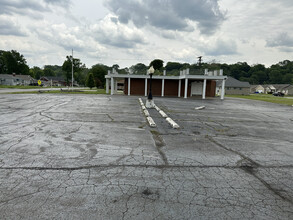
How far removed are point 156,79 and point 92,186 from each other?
32.1m

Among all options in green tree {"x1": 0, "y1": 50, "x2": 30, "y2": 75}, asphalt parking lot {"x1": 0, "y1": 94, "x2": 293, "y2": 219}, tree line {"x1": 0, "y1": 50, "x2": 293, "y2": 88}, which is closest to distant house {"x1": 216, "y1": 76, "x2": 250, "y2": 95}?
tree line {"x1": 0, "y1": 50, "x2": 293, "y2": 88}

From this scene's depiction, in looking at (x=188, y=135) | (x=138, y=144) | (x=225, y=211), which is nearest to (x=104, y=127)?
(x=138, y=144)

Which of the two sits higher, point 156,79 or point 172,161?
point 156,79

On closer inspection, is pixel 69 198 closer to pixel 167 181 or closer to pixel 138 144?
pixel 167 181

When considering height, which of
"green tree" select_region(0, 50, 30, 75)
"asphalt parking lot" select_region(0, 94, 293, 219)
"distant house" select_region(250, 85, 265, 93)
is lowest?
"asphalt parking lot" select_region(0, 94, 293, 219)

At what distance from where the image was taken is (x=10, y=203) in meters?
2.73

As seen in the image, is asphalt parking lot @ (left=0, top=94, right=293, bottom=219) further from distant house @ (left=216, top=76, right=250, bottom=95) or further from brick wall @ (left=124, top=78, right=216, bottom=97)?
distant house @ (left=216, top=76, right=250, bottom=95)

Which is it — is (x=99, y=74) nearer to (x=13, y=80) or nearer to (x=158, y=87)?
(x=158, y=87)

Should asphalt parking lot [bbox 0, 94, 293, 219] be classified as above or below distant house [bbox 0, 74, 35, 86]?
below

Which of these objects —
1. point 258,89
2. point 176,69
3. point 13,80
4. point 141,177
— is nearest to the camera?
point 141,177

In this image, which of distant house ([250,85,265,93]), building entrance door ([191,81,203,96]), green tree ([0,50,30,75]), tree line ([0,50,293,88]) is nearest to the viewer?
building entrance door ([191,81,203,96])

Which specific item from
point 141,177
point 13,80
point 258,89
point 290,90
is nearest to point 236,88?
point 290,90

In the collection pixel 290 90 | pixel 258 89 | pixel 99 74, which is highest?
pixel 99 74

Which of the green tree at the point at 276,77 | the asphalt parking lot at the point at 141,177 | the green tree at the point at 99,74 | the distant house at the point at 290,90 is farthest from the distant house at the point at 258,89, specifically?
the asphalt parking lot at the point at 141,177
